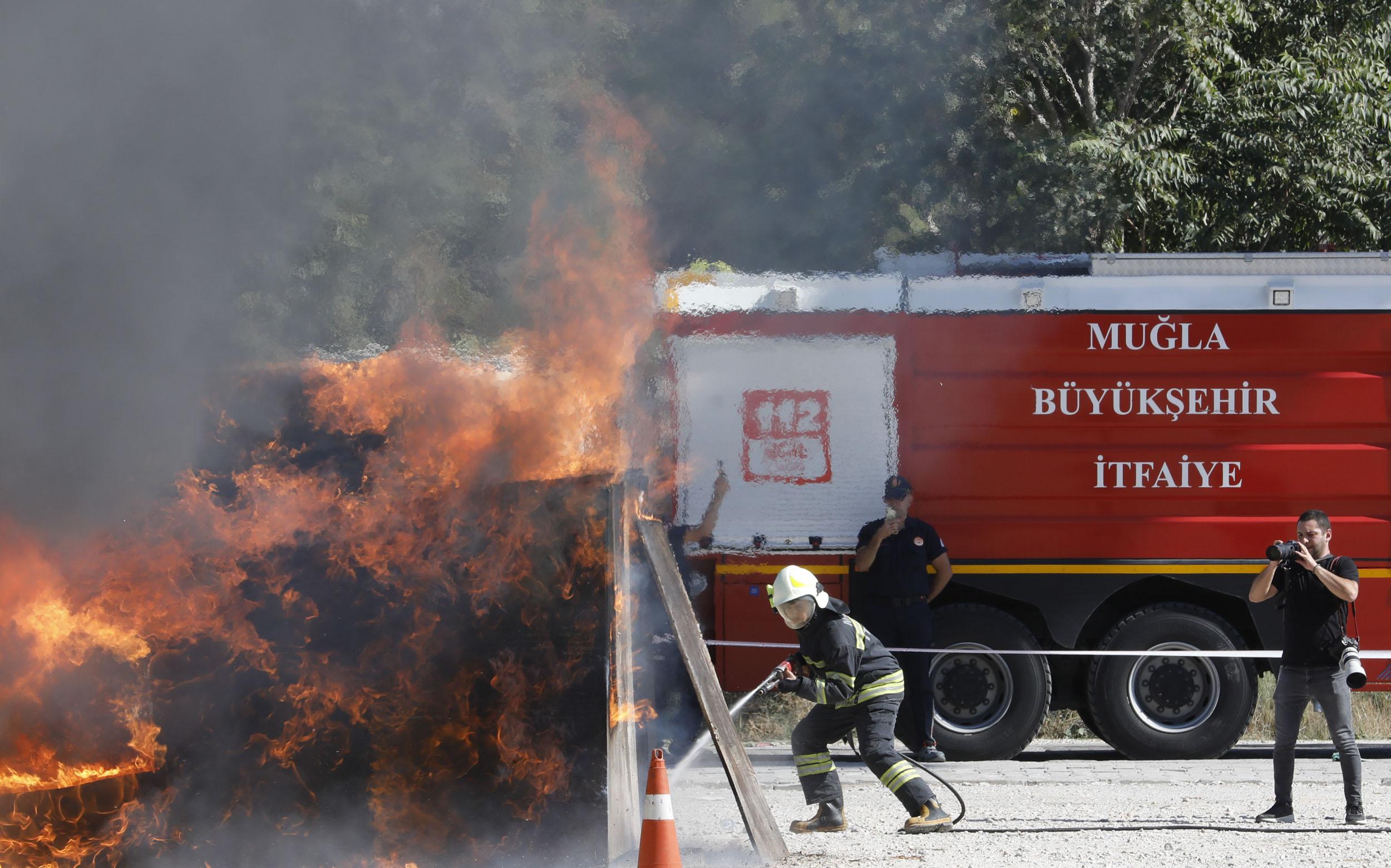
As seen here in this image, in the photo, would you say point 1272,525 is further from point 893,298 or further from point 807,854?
point 807,854

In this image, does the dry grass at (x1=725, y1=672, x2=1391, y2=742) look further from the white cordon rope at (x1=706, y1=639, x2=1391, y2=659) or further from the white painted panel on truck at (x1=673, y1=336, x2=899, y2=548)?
the white painted panel on truck at (x1=673, y1=336, x2=899, y2=548)

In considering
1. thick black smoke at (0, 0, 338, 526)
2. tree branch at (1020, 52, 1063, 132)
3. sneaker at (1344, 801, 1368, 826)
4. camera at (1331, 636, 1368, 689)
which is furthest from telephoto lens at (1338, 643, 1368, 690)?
tree branch at (1020, 52, 1063, 132)

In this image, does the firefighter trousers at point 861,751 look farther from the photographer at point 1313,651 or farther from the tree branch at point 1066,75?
the tree branch at point 1066,75

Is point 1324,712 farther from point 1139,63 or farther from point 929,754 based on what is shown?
point 1139,63

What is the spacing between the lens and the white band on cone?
20.2 ft

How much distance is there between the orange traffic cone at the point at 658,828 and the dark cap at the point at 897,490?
13.8 ft

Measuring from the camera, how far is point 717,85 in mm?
15844

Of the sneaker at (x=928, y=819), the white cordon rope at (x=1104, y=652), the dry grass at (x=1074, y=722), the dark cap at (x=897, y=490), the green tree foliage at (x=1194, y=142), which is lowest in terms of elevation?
the dry grass at (x=1074, y=722)

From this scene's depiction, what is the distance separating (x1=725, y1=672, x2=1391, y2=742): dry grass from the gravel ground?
A: 3.66ft

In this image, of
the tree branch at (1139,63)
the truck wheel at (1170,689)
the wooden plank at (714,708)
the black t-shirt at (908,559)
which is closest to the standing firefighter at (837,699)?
the wooden plank at (714,708)

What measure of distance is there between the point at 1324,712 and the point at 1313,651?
1.06 ft

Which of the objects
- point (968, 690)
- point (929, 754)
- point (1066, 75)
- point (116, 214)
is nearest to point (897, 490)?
point (968, 690)

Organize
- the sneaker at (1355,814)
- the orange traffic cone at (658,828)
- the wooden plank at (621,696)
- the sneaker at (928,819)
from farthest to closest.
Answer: the sneaker at (1355,814) → the sneaker at (928,819) → the wooden plank at (621,696) → the orange traffic cone at (658,828)

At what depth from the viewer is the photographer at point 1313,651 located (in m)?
7.95
